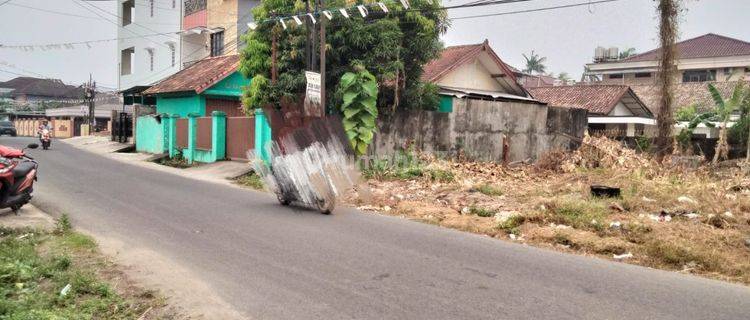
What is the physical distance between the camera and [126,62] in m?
44.7

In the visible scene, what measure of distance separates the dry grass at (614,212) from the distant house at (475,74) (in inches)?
268

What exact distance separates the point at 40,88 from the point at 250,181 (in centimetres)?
6585

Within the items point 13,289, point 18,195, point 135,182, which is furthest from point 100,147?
point 13,289

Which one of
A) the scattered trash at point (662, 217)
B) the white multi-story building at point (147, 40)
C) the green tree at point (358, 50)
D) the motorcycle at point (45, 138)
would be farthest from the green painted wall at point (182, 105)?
the scattered trash at point (662, 217)

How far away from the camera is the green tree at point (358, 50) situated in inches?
640

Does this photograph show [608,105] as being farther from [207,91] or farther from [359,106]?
[207,91]

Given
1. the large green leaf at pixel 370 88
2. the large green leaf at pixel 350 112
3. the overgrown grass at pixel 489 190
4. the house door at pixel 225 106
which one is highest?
the large green leaf at pixel 370 88

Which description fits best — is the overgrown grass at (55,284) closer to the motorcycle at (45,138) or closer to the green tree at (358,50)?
the green tree at (358,50)

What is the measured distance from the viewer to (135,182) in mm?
14742

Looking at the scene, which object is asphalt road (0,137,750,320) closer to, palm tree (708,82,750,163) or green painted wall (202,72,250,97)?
palm tree (708,82,750,163)

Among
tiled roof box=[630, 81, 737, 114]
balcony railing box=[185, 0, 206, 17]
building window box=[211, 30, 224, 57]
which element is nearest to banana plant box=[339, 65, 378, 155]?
building window box=[211, 30, 224, 57]

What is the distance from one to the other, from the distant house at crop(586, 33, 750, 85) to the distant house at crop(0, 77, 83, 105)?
2188 inches

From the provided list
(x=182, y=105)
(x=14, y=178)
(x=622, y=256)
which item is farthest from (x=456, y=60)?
(x=14, y=178)

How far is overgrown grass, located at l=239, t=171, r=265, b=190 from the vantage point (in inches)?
589
